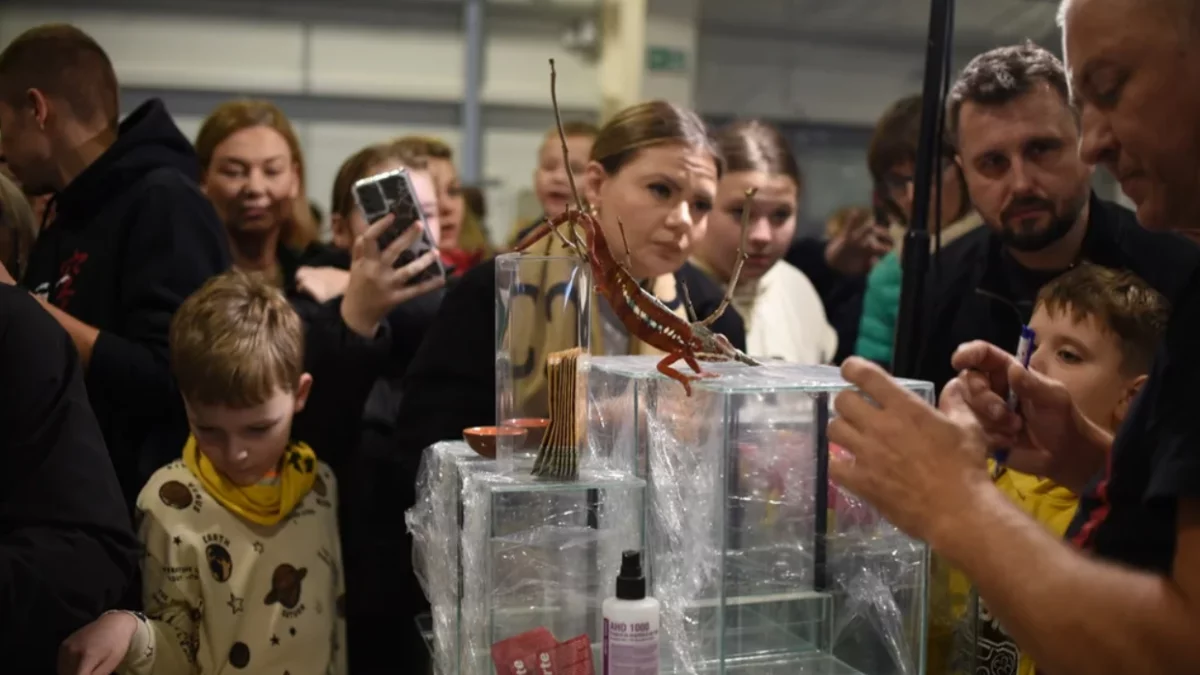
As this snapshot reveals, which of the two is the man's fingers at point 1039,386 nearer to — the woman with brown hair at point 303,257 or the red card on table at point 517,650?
the red card on table at point 517,650

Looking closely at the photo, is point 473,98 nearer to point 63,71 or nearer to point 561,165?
point 561,165

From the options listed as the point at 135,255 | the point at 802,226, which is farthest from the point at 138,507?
the point at 802,226

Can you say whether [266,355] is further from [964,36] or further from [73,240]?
[964,36]

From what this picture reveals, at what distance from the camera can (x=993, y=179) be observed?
5.53 feet

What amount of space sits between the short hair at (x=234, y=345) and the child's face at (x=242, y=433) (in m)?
0.01

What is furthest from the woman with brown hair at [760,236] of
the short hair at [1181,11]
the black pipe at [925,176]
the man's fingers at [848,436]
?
the short hair at [1181,11]

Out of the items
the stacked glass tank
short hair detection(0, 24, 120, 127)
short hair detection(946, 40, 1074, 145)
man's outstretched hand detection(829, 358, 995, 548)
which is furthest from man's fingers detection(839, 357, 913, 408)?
short hair detection(0, 24, 120, 127)

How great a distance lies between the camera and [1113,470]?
3.22ft

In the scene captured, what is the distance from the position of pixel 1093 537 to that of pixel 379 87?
420 cm

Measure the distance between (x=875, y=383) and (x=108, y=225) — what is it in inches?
48.1

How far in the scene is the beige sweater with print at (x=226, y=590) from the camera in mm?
1452

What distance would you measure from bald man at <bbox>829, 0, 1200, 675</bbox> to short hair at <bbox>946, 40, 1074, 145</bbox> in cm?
57

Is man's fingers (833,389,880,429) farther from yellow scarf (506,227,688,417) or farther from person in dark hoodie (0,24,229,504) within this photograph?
person in dark hoodie (0,24,229,504)

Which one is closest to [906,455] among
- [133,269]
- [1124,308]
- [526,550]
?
[526,550]
